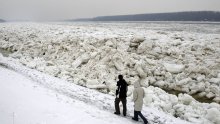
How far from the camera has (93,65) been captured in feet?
50.0

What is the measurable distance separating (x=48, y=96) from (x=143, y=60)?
22.4 ft

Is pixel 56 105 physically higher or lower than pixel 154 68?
lower

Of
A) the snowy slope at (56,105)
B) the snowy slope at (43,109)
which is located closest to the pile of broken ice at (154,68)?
the snowy slope at (56,105)

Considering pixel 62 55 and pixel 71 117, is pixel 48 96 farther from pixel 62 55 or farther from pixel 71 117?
pixel 62 55

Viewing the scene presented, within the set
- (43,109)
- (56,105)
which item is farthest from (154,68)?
(43,109)

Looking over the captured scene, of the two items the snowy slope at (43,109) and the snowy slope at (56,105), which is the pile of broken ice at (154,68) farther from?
the snowy slope at (43,109)

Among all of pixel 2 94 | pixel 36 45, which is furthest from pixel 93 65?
pixel 36 45

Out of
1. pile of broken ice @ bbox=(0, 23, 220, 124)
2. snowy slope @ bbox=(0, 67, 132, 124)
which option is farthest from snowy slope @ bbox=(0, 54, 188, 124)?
pile of broken ice @ bbox=(0, 23, 220, 124)

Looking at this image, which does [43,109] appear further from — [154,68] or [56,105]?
[154,68]

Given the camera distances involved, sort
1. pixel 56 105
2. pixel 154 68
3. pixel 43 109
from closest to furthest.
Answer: pixel 43 109 → pixel 56 105 → pixel 154 68

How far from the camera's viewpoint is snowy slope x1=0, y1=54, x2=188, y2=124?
7770mm

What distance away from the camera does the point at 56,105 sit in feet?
29.8

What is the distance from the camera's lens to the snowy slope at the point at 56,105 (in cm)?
777

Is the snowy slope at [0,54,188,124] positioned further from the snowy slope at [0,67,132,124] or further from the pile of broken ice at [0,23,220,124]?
the pile of broken ice at [0,23,220,124]
